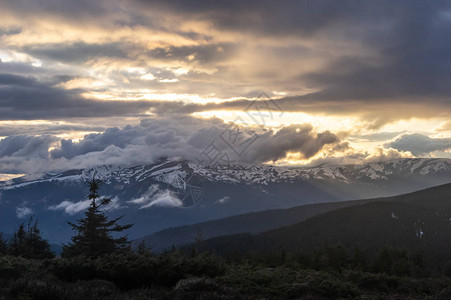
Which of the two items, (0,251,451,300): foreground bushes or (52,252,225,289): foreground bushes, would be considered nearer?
(0,251,451,300): foreground bushes

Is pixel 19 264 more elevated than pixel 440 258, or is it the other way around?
pixel 19 264

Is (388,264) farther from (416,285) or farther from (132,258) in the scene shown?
(132,258)

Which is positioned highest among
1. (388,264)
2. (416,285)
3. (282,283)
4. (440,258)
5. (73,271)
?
(73,271)

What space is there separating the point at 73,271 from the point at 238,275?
7.23 metres

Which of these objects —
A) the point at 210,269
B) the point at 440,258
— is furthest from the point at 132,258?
the point at 440,258

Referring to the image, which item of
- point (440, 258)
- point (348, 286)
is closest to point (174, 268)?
point (348, 286)

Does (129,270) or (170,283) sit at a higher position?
(129,270)

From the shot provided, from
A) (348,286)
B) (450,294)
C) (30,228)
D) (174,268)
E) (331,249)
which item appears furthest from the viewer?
(331,249)

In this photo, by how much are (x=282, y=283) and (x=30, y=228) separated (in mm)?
41429

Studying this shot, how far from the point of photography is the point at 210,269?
19.4 meters

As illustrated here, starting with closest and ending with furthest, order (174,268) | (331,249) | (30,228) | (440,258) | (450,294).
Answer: (450,294) → (174,268) → (30,228) → (331,249) → (440,258)

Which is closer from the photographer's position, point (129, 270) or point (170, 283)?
point (129, 270)

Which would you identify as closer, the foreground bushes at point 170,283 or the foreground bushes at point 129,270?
the foreground bushes at point 170,283

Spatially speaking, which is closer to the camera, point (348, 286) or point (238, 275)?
point (348, 286)
